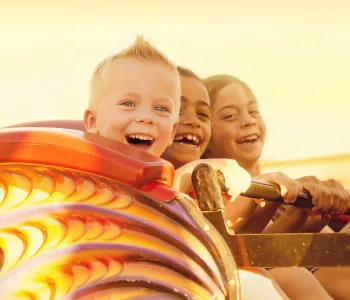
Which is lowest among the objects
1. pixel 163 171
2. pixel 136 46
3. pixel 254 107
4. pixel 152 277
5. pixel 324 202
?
pixel 152 277

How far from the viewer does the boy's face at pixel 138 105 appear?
803mm

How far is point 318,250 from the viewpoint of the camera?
1.88 feet

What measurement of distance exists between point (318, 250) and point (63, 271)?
25 cm

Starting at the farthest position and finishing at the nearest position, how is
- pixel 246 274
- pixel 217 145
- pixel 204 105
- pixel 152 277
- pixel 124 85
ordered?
pixel 217 145 → pixel 204 105 → pixel 124 85 → pixel 246 274 → pixel 152 277

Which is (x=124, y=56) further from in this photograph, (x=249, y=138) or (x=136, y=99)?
(x=249, y=138)

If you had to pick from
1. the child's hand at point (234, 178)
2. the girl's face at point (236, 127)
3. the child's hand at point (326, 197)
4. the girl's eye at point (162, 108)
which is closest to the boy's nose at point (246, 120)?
the girl's face at point (236, 127)

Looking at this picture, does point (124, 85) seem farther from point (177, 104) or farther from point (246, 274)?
point (246, 274)

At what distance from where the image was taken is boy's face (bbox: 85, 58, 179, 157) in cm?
80

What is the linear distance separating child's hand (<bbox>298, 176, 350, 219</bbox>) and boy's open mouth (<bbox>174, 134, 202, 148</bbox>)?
199mm

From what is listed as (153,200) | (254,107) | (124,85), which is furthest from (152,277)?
(254,107)

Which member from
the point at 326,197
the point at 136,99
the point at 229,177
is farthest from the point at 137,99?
the point at 326,197

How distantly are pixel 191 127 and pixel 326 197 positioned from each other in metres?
0.26

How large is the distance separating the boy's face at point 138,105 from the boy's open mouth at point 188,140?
176 millimetres

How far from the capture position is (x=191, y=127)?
102 cm
